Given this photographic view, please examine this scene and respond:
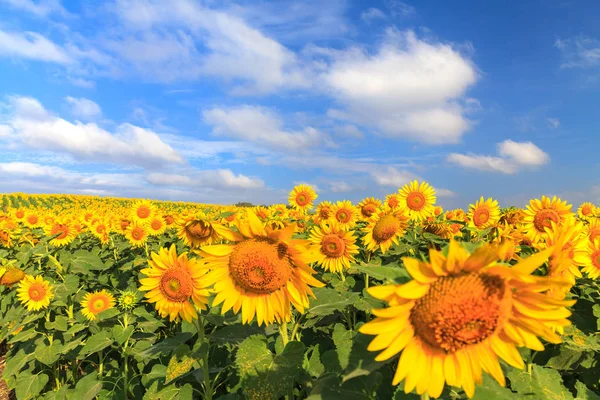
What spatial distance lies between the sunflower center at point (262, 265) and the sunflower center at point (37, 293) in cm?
526


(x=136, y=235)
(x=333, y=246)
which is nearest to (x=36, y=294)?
(x=136, y=235)

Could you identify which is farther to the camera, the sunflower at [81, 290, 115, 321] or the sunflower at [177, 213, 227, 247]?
the sunflower at [81, 290, 115, 321]

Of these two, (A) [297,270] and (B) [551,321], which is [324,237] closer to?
(A) [297,270]

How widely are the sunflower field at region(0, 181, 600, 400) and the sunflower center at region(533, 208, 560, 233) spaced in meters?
0.02

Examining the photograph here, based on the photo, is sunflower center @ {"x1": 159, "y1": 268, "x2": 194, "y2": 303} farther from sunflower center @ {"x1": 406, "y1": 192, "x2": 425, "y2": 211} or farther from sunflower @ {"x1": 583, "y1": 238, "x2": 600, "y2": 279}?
sunflower center @ {"x1": 406, "y1": 192, "x2": 425, "y2": 211}

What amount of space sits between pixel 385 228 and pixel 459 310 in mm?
4608

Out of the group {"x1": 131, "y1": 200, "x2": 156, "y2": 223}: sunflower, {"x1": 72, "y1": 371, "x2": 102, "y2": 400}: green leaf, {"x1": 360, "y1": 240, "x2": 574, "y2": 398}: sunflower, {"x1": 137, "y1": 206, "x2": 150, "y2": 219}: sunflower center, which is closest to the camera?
{"x1": 360, "y1": 240, "x2": 574, "y2": 398}: sunflower

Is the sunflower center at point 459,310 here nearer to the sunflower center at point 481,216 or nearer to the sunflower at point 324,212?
the sunflower center at point 481,216

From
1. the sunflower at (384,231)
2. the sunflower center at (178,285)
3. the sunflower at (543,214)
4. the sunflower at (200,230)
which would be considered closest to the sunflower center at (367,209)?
the sunflower at (384,231)

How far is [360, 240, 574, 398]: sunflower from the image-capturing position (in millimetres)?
1469

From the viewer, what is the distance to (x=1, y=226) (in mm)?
9633

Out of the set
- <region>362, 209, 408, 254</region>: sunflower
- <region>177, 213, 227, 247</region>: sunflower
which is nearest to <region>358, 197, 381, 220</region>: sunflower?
<region>362, 209, 408, 254</region>: sunflower

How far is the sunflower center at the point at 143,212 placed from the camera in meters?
9.61

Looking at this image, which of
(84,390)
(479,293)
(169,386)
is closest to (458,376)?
(479,293)
